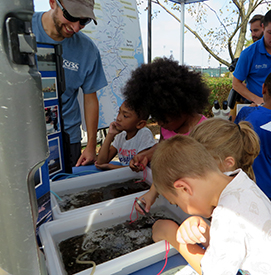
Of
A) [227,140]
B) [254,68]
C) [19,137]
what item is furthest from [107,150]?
[254,68]

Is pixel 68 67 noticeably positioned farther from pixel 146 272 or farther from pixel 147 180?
pixel 146 272

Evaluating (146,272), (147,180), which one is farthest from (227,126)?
(146,272)

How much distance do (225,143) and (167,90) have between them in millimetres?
401

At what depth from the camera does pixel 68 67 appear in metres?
1.62

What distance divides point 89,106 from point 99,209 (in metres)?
1.10

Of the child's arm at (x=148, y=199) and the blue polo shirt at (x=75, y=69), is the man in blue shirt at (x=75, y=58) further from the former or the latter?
the child's arm at (x=148, y=199)

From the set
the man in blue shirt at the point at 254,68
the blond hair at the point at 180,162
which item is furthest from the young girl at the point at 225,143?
the man in blue shirt at the point at 254,68

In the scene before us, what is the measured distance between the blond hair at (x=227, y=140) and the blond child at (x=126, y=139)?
0.63 metres

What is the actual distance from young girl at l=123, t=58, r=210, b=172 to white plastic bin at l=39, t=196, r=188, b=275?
Result: 0.45 meters

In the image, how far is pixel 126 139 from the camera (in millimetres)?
1865

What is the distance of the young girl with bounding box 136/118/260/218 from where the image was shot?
969 mm

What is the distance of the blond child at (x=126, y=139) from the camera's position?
1610mm

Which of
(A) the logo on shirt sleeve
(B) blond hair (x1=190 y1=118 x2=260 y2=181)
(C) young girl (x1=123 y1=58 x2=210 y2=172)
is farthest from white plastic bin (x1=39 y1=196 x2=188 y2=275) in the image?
(A) the logo on shirt sleeve

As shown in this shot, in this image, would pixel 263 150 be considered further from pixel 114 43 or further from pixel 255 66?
pixel 114 43
